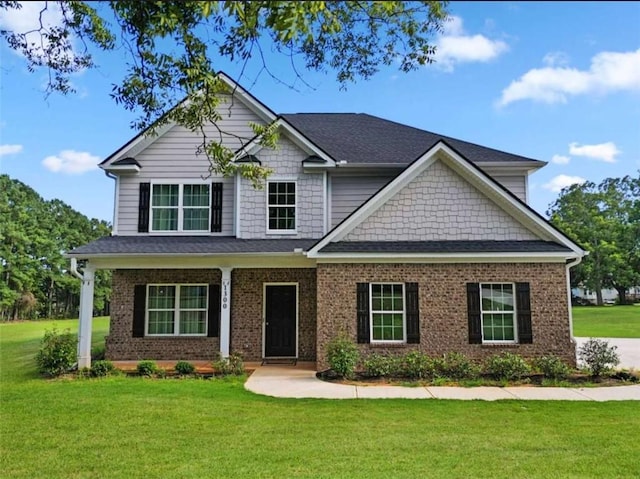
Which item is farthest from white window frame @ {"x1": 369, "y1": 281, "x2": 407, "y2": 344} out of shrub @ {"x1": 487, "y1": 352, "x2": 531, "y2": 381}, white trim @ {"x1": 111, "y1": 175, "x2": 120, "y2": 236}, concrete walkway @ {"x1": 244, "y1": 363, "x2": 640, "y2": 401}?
white trim @ {"x1": 111, "y1": 175, "x2": 120, "y2": 236}

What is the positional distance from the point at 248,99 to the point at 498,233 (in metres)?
8.54

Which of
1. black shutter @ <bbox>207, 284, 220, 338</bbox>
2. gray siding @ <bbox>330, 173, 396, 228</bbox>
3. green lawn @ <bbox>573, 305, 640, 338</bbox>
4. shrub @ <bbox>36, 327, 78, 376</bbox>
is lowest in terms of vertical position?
green lawn @ <bbox>573, 305, 640, 338</bbox>

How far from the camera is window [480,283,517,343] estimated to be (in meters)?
11.4

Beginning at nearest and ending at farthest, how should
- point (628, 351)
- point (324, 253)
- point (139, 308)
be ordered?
point (324, 253), point (139, 308), point (628, 351)

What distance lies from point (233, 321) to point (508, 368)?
24.5 ft

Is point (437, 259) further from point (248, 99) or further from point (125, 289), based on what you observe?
point (125, 289)

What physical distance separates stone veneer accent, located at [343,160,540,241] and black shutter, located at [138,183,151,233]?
6360 millimetres

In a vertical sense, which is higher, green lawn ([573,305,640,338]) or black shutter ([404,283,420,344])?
black shutter ([404,283,420,344])

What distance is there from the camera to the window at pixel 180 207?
14.0m

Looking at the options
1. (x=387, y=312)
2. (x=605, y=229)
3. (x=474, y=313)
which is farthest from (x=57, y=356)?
(x=605, y=229)

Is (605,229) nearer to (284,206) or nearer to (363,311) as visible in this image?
(284,206)

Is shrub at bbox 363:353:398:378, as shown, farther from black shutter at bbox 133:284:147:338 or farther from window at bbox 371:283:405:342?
black shutter at bbox 133:284:147:338

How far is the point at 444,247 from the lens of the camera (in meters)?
11.5

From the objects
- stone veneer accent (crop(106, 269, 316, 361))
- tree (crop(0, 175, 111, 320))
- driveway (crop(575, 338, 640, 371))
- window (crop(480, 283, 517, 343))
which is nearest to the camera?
window (crop(480, 283, 517, 343))
